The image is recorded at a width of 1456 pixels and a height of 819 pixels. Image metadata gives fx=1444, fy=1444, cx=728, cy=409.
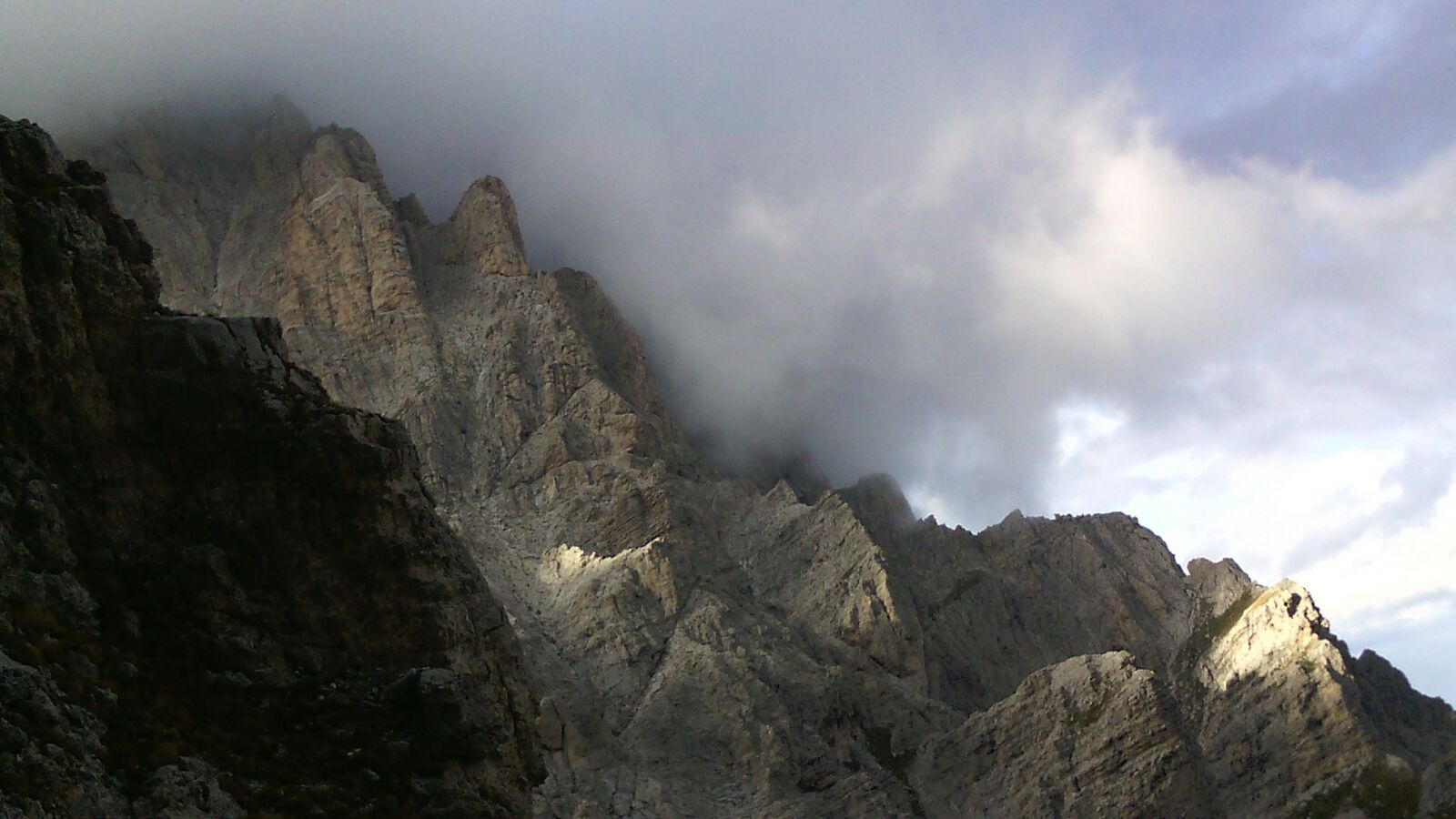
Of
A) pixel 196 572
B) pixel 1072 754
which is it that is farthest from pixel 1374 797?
pixel 196 572

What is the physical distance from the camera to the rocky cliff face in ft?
101

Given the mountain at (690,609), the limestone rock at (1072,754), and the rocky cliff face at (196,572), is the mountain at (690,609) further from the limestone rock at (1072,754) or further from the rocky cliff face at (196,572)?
the rocky cliff face at (196,572)

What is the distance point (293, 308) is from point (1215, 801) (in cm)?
11053

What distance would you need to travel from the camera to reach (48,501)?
32.2 m

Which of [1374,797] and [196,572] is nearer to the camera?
[196,572]

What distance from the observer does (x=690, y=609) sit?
471 ft

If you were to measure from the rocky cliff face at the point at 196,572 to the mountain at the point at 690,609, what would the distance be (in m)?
73.8

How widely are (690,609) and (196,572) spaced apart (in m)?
111

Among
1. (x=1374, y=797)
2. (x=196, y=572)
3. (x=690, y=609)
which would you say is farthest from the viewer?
(x=690, y=609)

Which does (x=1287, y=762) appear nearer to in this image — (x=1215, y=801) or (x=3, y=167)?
(x=1215, y=801)

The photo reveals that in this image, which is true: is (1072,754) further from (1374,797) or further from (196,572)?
(196,572)

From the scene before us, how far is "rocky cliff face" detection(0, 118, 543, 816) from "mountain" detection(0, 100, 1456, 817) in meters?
73.8

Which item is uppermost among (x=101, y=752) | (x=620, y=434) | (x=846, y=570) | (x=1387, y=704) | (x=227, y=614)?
(x=620, y=434)

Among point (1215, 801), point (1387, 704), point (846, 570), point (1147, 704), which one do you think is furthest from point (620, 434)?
point (1387, 704)
